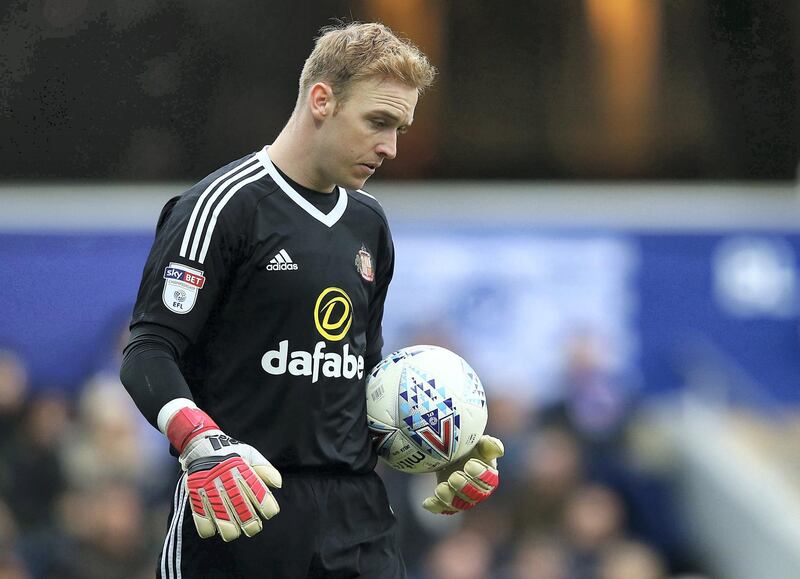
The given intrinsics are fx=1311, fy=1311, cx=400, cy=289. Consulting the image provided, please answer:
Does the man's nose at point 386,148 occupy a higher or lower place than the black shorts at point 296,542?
higher

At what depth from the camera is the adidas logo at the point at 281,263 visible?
136 inches

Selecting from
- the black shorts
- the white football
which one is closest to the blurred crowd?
the white football

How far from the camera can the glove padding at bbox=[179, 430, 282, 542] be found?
304 cm

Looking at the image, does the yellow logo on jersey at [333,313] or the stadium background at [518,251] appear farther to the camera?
the stadium background at [518,251]

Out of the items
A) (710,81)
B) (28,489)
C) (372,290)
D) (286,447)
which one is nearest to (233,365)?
(286,447)

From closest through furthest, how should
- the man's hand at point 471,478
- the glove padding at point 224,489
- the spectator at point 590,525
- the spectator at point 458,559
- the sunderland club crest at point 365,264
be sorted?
the glove padding at point 224,489 → the sunderland club crest at point 365,264 → the man's hand at point 471,478 → the spectator at point 458,559 → the spectator at point 590,525

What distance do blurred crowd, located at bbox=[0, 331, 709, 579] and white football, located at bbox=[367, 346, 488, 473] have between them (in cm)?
446

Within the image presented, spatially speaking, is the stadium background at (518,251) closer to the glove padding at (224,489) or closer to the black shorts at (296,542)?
the black shorts at (296,542)

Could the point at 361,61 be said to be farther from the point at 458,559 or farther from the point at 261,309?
the point at 458,559

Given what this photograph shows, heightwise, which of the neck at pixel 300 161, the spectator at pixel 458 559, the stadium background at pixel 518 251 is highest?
the neck at pixel 300 161

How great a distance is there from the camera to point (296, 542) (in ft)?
11.4

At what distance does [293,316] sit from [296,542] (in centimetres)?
60

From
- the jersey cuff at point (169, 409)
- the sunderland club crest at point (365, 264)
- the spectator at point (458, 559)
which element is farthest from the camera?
the spectator at point (458, 559)

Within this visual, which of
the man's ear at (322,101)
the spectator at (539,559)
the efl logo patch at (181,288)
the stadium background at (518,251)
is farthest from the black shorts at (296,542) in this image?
the spectator at (539,559)
